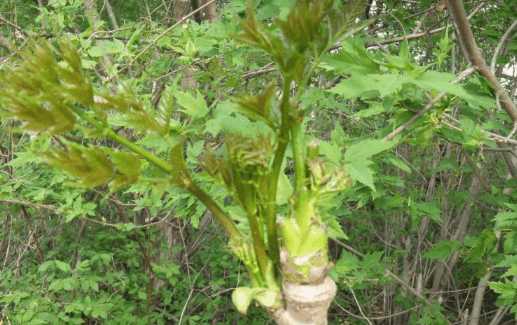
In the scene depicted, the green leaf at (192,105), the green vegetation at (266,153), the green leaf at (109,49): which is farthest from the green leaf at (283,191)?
the green leaf at (109,49)

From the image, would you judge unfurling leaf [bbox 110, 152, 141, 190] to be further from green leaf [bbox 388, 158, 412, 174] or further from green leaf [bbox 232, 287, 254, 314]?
green leaf [bbox 388, 158, 412, 174]

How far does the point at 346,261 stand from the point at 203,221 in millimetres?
1814

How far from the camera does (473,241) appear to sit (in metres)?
2.56

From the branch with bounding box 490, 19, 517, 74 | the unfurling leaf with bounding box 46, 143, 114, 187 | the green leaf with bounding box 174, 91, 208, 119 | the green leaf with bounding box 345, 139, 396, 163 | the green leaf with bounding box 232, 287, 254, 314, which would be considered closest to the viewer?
the unfurling leaf with bounding box 46, 143, 114, 187

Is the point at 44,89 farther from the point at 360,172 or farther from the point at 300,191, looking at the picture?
the point at 360,172

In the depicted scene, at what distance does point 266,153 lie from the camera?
1.89ft

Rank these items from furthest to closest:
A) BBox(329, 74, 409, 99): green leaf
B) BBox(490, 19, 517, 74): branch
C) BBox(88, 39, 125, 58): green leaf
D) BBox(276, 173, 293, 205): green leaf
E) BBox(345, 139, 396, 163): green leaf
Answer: BBox(88, 39, 125, 58): green leaf
BBox(490, 19, 517, 74): branch
BBox(345, 139, 396, 163): green leaf
BBox(329, 74, 409, 99): green leaf
BBox(276, 173, 293, 205): green leaf

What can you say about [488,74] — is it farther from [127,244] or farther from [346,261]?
[127,244]

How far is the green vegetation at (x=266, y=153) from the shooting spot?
563 millimetres

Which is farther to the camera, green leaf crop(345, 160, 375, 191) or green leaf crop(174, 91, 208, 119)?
green leaf crop(174, 91, 208, 119)

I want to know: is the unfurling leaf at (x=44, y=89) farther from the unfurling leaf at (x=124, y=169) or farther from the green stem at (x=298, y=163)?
the green stem at (x=298, y=163)

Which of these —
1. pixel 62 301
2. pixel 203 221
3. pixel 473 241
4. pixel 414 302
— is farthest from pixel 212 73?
pixel 414 302

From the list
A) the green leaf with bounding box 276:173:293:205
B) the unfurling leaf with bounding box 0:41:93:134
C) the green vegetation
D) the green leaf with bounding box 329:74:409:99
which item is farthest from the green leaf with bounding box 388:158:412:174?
the unfurling leaf with bounding box 0:41:93:134

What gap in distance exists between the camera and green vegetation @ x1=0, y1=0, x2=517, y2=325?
0.56 meters
